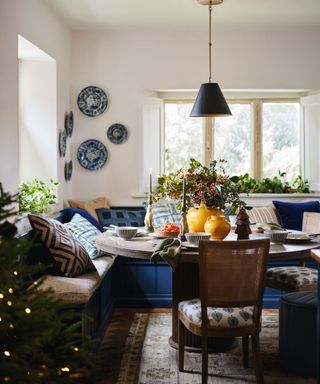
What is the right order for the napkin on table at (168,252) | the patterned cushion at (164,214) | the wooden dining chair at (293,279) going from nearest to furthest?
the napkin on table at (168,252) < the wooden dining chair at (293,279) < the patterned cushion at (164,214)

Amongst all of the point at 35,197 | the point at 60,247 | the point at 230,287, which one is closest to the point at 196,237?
the point at 230,287

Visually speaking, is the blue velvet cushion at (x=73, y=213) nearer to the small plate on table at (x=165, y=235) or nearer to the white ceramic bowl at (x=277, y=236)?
the small plate on table at (x=165, y=235)

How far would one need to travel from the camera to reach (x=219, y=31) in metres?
6.18

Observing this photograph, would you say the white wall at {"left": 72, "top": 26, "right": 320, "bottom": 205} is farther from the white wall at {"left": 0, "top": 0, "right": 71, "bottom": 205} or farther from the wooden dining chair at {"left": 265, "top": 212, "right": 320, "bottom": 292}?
the wooden dining chair at {"left": 265, "top": 212, "right": 320, "bottom": 292}

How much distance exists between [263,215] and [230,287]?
8.42 ft

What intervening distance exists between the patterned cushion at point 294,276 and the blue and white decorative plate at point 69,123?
257 centimetres

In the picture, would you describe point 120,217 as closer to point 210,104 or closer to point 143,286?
point 143,286

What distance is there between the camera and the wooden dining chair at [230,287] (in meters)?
3.25

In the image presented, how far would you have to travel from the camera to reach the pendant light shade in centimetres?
452

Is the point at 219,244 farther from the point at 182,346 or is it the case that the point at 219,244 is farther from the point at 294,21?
the point at 294,21

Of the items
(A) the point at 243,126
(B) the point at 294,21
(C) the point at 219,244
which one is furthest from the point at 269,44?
(C) the point at 219,244

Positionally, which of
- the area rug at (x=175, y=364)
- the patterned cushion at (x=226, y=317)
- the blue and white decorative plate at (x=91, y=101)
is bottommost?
the area rug at (x=175, y=364)

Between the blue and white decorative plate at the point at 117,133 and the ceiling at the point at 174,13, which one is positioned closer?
the ceiling at the point at 174,13

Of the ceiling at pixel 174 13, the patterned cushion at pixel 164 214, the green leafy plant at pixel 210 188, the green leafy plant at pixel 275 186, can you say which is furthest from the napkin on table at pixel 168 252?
the green leafy plant at pixel 275 186
